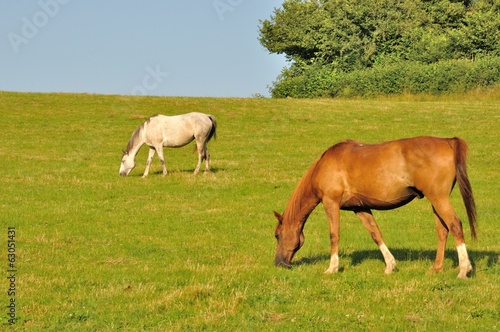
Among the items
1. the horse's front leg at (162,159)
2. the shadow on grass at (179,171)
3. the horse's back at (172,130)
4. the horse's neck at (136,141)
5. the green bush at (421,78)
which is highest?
the green bush at (421,78)

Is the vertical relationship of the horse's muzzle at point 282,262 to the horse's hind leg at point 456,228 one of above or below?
below

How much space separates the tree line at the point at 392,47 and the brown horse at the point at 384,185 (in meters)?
42.6

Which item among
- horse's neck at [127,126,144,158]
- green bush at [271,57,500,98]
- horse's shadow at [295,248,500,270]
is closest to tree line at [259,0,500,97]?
green bush at [271,57,500,98]

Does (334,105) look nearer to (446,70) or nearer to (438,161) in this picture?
(446,70)

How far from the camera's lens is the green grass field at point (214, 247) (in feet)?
29.7

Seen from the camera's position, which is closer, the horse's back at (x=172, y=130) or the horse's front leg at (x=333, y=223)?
the horse's front leg at (x=333, y=223)

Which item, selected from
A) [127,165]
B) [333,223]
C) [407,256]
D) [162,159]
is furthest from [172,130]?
[333,223]

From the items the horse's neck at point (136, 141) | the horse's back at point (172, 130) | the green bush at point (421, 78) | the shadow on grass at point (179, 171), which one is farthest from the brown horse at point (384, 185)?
the green bush at point (421, 78)

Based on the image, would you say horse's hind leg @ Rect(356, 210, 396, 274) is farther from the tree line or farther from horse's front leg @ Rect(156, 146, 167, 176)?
the tree line

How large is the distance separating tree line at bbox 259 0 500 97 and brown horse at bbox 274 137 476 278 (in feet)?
140

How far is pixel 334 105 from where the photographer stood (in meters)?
45.0

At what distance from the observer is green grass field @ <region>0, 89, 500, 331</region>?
29.7 feet

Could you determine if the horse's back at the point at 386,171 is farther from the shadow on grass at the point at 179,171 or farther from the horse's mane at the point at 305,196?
the shadow on grass at the point at 179,171

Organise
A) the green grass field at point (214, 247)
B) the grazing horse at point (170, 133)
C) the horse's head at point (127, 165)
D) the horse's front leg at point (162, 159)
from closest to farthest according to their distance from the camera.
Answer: the green grass field at point (214, 247), the horse's front leg at point (162, 159), the horse's head at point (127, 165), the grazing horse at point (170, 133)
